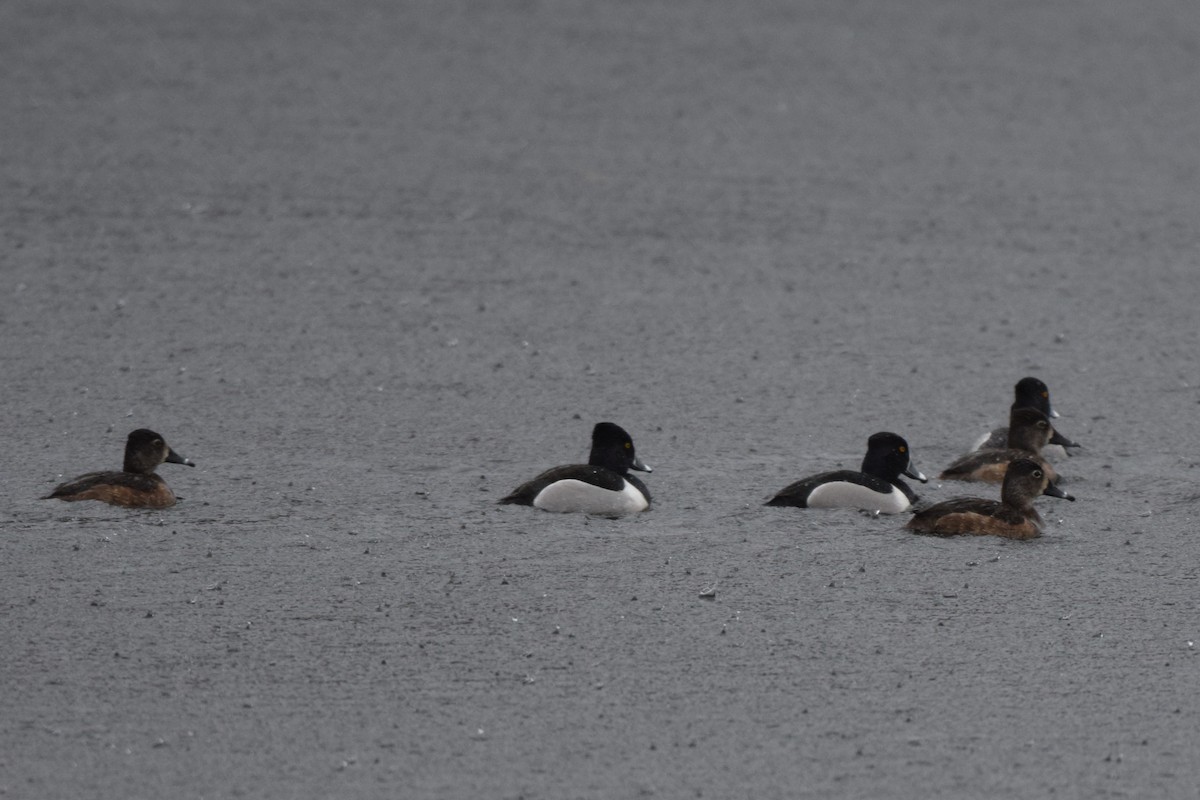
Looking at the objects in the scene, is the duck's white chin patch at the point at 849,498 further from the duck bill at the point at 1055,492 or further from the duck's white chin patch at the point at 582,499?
the duck's white chin patch at the point at 582,499

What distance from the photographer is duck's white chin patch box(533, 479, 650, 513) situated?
9.28m

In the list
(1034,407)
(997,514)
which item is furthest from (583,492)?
(1034,407)

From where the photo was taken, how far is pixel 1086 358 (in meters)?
12.6

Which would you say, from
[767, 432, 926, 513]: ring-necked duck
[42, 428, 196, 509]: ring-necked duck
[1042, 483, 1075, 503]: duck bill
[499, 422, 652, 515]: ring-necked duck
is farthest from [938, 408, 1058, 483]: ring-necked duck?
[42, 428, 196, 509]: ring-necked duck

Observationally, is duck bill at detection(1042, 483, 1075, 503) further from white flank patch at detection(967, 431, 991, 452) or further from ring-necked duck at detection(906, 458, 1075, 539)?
white flank patch at detection(967, 431, 991, 452)

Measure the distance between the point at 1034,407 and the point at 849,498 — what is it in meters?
1.96

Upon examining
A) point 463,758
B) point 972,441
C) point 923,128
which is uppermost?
point 923,128

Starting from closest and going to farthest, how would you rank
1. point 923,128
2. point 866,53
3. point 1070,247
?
1. point 1070,247
2. point 923,128
3. point 866,53

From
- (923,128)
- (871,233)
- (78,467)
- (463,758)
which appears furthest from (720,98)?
→ (463,758)

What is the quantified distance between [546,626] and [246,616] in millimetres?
1253

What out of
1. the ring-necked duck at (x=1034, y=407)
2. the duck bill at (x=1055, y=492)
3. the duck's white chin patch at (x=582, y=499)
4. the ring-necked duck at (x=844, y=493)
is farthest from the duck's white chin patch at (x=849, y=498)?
the ring-necked duck at (x=1034, y=407)

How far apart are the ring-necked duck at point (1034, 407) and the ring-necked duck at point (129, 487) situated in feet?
14.9

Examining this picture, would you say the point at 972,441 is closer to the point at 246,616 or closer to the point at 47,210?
the point at 246,616

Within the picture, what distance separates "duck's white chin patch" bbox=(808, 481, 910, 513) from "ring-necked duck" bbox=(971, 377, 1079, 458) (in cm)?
128
